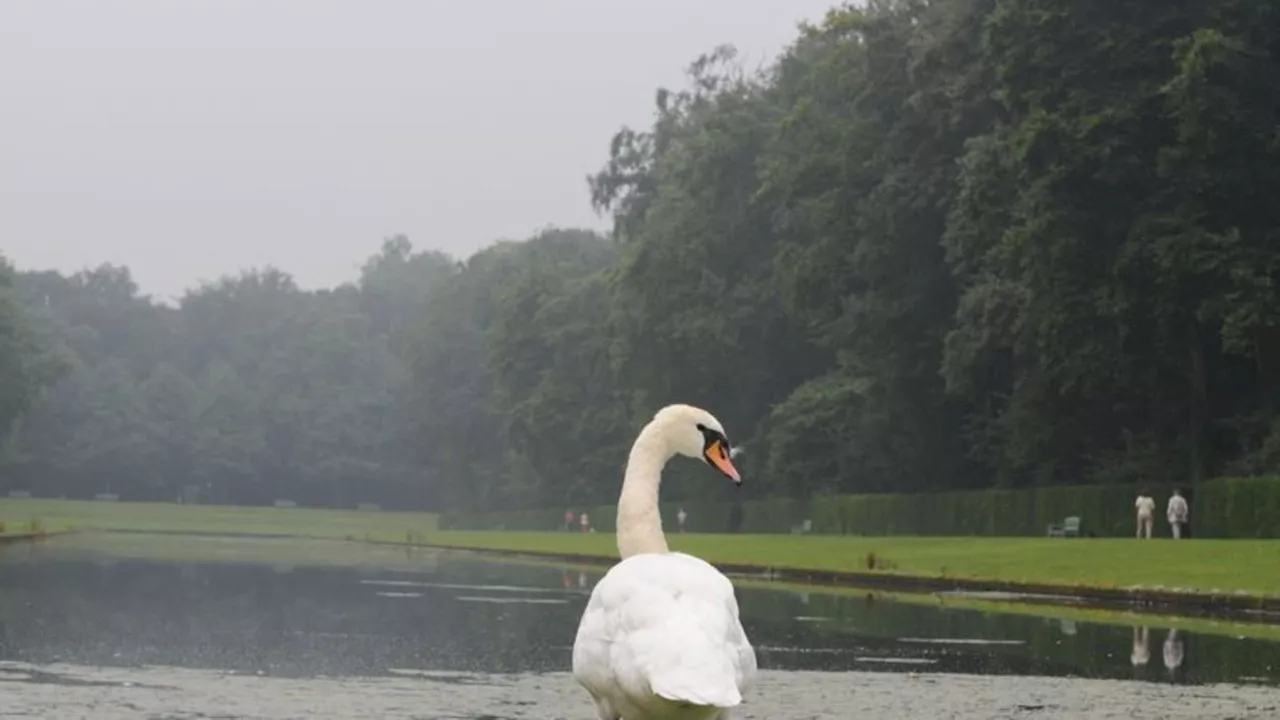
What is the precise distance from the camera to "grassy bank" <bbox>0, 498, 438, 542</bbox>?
307 feet

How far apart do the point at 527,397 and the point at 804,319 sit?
32.1 metres

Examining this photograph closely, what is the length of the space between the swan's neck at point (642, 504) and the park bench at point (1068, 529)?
135 ft

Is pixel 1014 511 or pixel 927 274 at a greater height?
pixel 927 274

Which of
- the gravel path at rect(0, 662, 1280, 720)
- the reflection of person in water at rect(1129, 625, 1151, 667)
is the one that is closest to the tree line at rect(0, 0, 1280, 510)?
the reflection of person in water at rect(1129, 625, 1151, 667)

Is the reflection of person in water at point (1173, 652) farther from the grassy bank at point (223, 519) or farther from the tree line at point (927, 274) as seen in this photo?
the grassy bank at point (223, 519)

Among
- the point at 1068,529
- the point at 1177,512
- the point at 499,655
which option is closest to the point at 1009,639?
the point at 499,655

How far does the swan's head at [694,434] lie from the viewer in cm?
1016

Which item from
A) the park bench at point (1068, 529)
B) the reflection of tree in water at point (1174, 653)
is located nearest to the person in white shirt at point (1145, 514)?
the park bench at point (1068, 529)

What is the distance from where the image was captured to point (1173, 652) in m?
19.9

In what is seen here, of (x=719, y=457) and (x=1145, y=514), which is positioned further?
(x=1145, y=514)

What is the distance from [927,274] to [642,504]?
5638 cm

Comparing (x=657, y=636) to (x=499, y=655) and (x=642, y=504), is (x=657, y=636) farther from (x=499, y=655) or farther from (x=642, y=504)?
(x=499, y=655)

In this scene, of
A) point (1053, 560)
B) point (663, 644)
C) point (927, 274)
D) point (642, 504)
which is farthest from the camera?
point (927, 274)

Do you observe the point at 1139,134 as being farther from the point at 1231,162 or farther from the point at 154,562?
the point at 154,562
